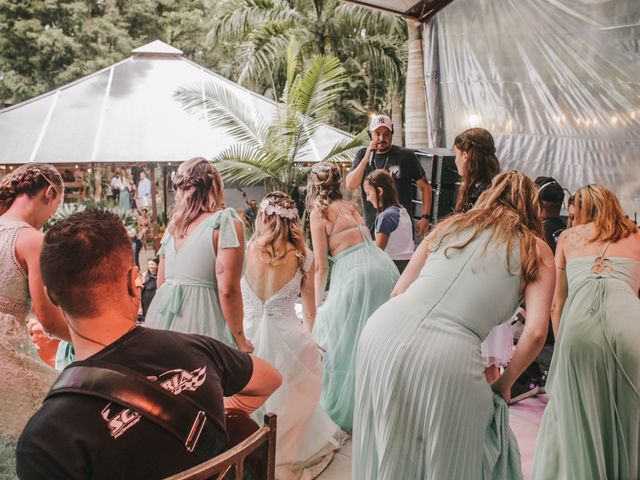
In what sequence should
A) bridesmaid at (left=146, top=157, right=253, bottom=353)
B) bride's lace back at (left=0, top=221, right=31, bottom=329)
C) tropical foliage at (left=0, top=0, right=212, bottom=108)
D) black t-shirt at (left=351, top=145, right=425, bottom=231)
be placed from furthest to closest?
tropical foliage at (left=0, top=0, right=212, bottom=108) → black t-shirt at (left=351, top=145, right=425, bottom=231) → bridesmaid at (left=146, top=157, right=253, bottom=353) → bride's lace back at (left=0, top=221, right=31, bottom=329)

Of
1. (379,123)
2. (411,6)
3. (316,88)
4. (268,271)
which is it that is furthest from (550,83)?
(268,271)

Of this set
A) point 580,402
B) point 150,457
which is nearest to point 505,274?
point 580,402

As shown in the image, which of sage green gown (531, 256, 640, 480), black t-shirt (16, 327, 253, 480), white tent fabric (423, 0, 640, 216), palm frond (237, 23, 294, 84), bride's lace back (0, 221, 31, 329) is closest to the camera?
black t-shirt (16, 327, 253, 480)

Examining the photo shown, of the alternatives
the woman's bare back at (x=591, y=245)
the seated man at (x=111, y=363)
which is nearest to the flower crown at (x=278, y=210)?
the woman's bare back at (x=591, y=245)

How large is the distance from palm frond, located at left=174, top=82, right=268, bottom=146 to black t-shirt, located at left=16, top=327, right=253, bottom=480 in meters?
6.71

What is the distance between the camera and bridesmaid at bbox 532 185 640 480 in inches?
116

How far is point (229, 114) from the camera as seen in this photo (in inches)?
334

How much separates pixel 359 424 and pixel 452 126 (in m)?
6.34

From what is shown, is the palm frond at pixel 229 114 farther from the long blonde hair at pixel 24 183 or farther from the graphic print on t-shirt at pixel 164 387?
the graphic print on t-shirt at pixel 164 387

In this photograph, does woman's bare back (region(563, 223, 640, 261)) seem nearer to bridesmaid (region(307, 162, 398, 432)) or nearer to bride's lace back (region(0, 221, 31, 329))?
bridesmaid (region(307, 162, 398, 432))

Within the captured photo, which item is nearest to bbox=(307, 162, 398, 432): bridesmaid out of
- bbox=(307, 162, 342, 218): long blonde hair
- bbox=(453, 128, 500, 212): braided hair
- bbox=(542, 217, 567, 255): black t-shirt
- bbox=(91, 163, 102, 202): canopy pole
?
bbox=(307, 162, 342, 218): long blonde hair

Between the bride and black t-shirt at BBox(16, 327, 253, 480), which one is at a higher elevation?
black t-shirt at BBox(16, 327, 253, 480)

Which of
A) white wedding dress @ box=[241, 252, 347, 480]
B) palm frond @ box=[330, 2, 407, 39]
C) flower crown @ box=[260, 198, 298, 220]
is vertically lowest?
white wedding dress @ box=[241, 252, 347, 480]

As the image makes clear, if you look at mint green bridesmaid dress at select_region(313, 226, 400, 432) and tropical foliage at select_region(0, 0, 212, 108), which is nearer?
mint green bridesmaid dress at select_region(313, 226, 400, 432)
